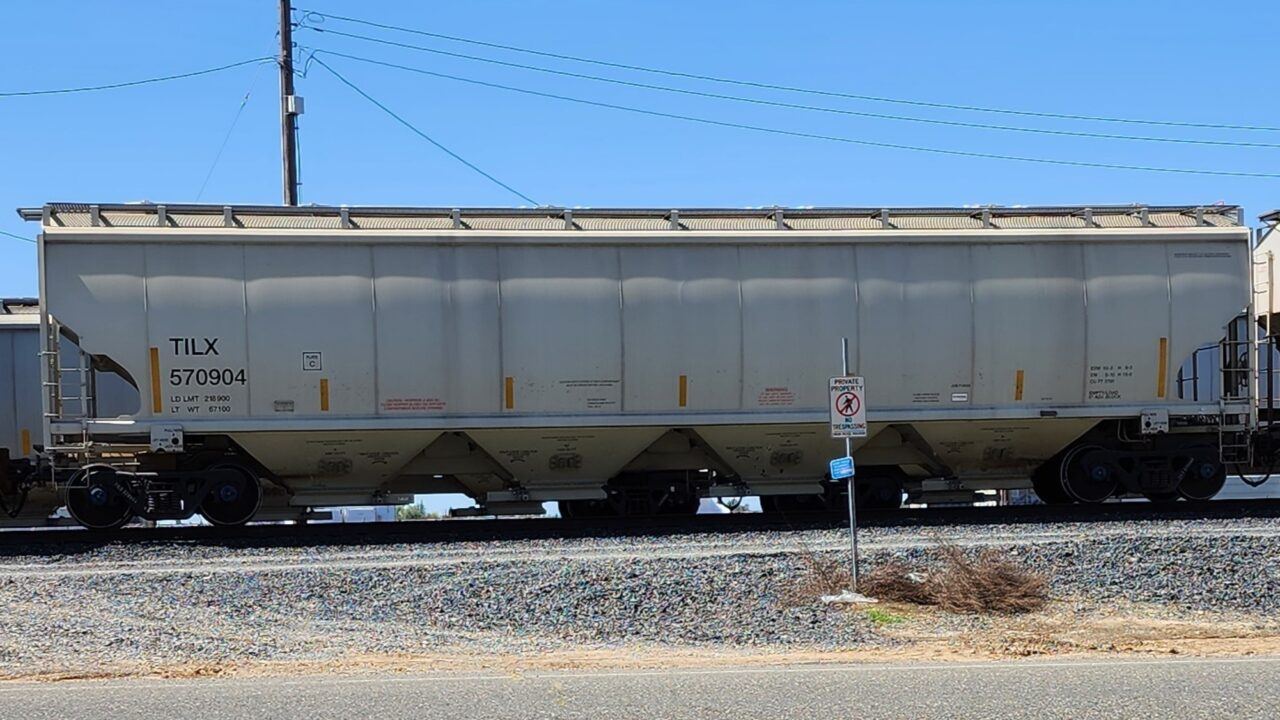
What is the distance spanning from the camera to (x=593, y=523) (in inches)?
619

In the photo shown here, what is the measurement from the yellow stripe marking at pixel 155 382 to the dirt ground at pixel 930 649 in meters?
6.81

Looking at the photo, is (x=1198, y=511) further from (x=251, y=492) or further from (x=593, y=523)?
(x=251, y=492)

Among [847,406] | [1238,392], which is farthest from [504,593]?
[1238,392]

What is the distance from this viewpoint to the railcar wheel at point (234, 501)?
50.0 feet

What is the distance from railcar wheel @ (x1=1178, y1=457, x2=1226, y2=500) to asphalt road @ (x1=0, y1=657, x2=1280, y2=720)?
9242mm

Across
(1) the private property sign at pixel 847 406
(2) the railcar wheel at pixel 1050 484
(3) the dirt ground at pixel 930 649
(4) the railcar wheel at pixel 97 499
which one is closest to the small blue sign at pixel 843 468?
(1) the private property sign at pixel 847 406

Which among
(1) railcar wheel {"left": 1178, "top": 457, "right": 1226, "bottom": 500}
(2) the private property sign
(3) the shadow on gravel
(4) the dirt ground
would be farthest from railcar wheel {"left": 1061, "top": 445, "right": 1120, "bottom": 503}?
(4) the dirt ground

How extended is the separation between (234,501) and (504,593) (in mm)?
5605

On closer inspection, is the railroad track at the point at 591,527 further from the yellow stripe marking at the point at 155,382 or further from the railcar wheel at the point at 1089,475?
the yellow stripe marking at the point at 155,382

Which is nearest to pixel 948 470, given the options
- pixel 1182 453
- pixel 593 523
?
pixel 1182 453

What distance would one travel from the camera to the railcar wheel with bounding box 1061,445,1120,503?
1661cm

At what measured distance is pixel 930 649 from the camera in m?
9.09

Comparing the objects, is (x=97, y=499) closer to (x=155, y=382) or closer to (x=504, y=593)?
(x=155, y=382)

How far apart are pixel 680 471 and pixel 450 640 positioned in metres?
7.19
